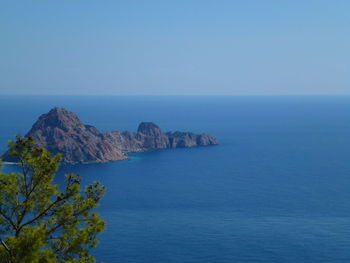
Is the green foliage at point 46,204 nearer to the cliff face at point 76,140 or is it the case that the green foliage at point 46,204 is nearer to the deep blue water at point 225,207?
the deep blue water at point 225,207

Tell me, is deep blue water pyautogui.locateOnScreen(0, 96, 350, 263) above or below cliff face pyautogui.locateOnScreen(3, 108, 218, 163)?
below

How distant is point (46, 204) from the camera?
18734mm

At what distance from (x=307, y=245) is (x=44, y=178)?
185 ft

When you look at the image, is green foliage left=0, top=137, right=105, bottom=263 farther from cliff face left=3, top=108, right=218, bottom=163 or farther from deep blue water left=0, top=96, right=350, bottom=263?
cliff face left=3, top=108, right=218, bottom=163

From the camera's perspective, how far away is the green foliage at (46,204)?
1803cm

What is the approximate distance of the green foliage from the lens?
18.0 m

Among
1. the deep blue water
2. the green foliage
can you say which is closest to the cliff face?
the deep blue water

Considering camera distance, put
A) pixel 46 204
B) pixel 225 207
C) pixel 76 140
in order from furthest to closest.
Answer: pixel 76 140 → pixel 225 207 → pixel 46 204

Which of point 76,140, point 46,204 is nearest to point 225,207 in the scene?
point 76,140

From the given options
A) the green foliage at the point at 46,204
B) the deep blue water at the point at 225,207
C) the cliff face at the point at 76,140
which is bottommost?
the deep blue water at the point at 225,207

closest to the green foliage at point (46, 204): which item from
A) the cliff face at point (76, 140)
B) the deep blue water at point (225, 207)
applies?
the deep blue water at point (225, 207)

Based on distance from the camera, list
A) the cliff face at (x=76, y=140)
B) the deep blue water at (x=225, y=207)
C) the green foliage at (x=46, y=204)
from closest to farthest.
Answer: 1. the green foliage at (x=46, y=204)
2. the deep blue water at (x=225, y=207)
3. the cliff face at (x=76, y=140)

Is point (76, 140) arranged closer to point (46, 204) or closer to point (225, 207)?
point (225, 207)

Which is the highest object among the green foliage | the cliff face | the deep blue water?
the green foliage
